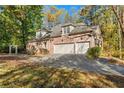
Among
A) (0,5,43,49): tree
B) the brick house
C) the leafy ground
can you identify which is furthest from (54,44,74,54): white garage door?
(0,5,43,49): tree

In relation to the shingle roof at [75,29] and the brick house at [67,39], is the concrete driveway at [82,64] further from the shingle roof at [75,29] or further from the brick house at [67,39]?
the shingle roof at [75,29]

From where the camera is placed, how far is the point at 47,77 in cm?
419

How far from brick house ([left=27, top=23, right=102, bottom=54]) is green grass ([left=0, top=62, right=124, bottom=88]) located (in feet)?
1.61

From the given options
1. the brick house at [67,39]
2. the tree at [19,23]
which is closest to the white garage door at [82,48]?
the brick house at [67,39]

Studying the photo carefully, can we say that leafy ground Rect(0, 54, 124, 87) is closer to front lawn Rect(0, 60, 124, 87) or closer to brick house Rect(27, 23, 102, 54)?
front lawn Rect(0, 60, 124, 87)

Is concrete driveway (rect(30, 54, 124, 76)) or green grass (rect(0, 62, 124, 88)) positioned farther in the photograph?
concrete driveway (rect(30, 54, 124, 76))

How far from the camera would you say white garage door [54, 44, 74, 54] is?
4636 millimetres

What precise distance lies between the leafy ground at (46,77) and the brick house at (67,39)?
18.9 inches

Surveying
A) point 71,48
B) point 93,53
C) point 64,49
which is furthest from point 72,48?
point 93,53

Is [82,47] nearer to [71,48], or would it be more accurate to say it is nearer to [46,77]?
[71,48]

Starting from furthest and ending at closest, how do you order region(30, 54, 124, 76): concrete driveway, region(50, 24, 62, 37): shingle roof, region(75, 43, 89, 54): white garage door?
region(50, 24, 62, 37): shingle roof → region(75, 43, 89, 54): white garage door → region(30, 54, 124, 76): concrete driveway

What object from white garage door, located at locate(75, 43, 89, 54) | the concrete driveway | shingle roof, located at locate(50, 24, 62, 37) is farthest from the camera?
shingle roof, located at locate(50, 24, 62, 37)

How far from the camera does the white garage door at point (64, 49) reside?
15.2ft
